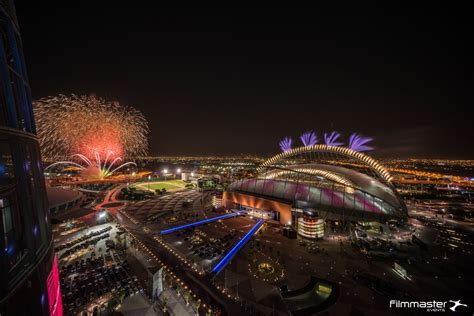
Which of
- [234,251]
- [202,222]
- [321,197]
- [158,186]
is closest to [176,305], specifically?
[234,251]

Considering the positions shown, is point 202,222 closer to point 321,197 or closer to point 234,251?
point 234,251

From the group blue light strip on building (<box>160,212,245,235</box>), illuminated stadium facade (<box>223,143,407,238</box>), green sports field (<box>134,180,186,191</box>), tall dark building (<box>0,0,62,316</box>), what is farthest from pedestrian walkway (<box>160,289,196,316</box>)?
green sports field (<box>134,180,186,191</box>)

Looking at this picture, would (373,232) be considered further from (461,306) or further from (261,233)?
(261,233)

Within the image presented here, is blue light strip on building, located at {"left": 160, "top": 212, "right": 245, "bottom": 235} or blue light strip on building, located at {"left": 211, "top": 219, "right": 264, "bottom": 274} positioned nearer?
blue light strip on building, located at {"left": 211, "top": 219, "right": 264, "bottom": 274}

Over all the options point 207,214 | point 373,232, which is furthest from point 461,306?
point 207,214

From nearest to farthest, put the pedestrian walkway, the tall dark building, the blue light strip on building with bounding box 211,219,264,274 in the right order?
1. the tall dark building
2. the pedestrian walkway
3. the blue light strip on building with bounding box 211,219,264,274

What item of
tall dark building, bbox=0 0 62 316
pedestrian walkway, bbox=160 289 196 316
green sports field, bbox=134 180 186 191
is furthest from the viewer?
green sports field, bbox=134 180 186 191

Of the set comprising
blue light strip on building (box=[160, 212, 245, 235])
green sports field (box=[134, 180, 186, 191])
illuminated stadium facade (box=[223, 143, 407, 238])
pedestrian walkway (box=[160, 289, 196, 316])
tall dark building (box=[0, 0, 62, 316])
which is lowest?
green sports field (box=[134, 180, 186, 191])

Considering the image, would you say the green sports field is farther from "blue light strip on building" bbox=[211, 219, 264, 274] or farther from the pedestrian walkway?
the pedestrian walkway
